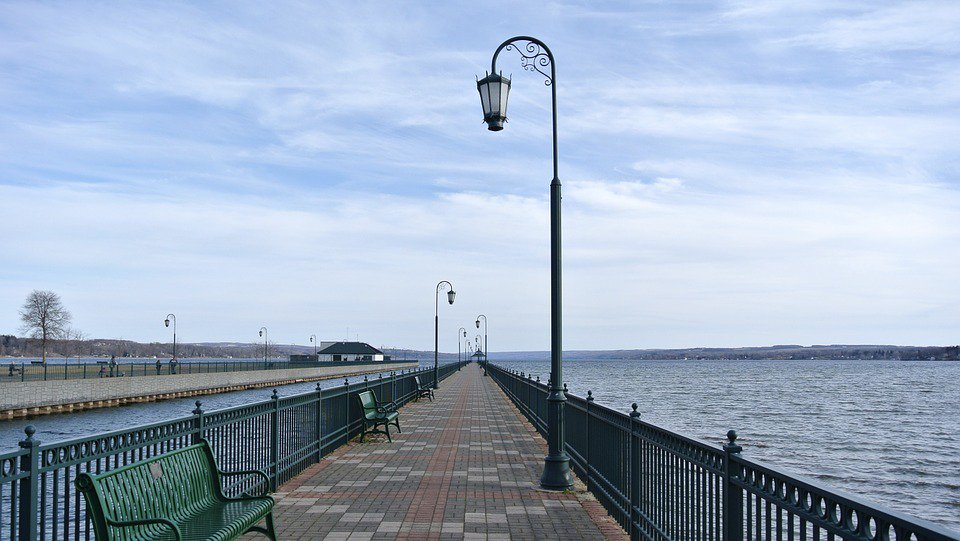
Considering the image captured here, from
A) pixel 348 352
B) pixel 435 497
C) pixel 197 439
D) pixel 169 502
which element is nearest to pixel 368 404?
pixel 435 497

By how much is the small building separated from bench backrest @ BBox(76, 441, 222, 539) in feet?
493

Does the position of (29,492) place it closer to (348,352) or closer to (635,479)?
(635,479)

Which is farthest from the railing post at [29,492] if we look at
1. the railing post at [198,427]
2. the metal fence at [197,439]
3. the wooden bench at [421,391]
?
the wooden bench at [421,391]

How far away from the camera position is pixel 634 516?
715 centimetres

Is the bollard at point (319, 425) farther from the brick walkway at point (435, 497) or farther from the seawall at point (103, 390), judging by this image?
the seawall at point (103, 390)

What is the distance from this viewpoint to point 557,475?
32.9 ft

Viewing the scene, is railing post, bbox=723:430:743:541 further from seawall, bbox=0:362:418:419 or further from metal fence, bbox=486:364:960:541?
seawall, bbox=0:362:418:419

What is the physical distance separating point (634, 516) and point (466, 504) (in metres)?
2.51

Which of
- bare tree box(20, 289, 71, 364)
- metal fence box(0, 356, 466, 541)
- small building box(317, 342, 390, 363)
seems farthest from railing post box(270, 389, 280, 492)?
small building box(317, 342, 390, 363)

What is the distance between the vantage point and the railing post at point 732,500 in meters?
4.62

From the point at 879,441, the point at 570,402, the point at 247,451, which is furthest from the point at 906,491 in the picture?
the point at 247,451

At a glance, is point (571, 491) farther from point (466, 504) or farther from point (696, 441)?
point (696, 441)

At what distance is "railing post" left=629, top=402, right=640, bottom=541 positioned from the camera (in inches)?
279

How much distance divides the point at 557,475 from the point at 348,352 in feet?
511
